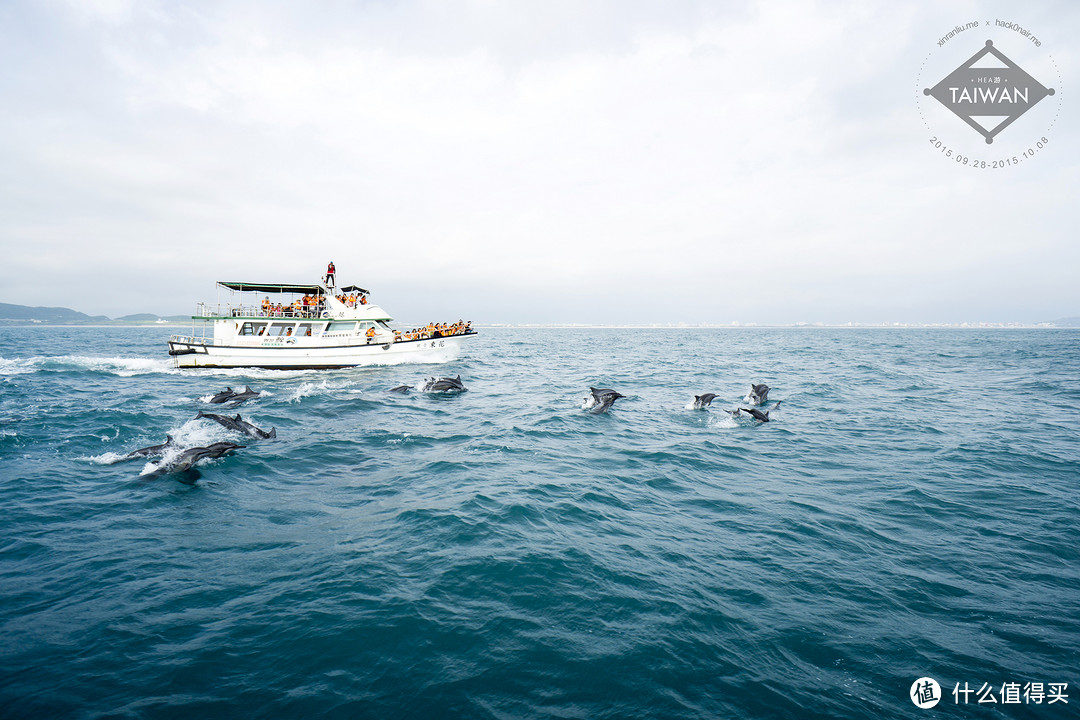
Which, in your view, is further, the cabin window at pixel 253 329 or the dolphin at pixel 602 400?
the cabin window at pixel 253 329

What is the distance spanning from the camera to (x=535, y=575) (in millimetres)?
6164

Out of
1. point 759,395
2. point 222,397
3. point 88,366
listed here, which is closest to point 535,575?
point 759,395

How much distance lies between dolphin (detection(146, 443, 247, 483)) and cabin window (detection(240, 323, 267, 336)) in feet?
77.8

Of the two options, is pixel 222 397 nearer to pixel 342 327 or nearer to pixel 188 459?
pixel 188 459

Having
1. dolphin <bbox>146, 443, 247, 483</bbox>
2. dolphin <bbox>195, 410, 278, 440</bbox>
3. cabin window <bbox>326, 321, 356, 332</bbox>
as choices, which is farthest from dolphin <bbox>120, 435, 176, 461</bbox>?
cabin window <bbox>326, 321, 356, 332</bbox>

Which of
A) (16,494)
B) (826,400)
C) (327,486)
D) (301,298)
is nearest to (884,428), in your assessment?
(826,400)

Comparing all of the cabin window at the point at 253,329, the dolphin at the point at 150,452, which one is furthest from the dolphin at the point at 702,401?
the cabin window at the point at 253,329

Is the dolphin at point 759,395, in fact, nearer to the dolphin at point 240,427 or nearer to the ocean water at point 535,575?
the ocean water at point 535,575

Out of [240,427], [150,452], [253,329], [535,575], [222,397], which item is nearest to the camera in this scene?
[535,575]

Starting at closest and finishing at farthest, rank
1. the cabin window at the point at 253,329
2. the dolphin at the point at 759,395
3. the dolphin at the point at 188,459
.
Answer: the dolphin at the point at 188,459 → the dolphin at the point at 759,395 → the cabin window at the point at 253,329

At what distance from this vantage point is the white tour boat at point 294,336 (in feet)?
97.9

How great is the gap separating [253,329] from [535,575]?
33.0 m

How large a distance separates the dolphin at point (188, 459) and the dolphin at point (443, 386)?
11695 mm

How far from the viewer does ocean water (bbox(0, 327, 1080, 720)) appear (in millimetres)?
4230
